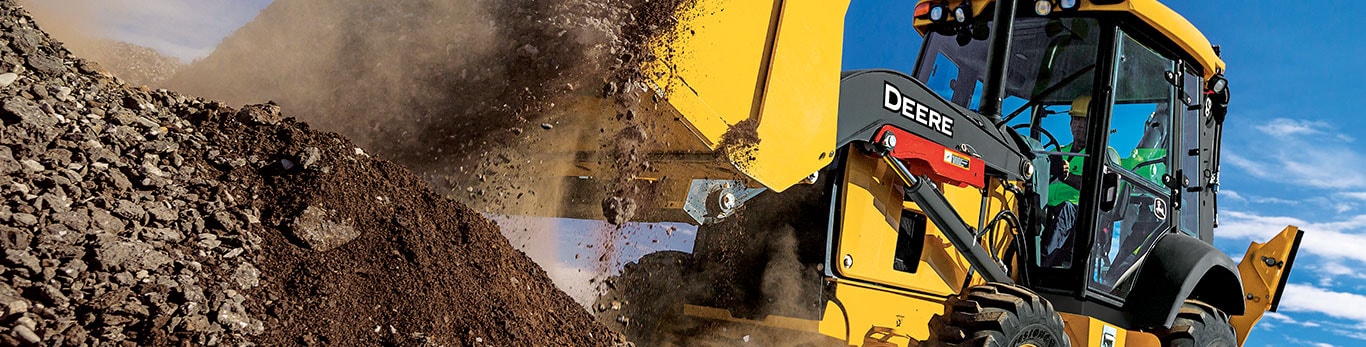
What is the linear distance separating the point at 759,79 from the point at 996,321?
4.54 ft

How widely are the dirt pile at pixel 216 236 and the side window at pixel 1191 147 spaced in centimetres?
360

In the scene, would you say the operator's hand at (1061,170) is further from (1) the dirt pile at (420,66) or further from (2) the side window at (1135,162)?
(1) the dirt pile at (420,66)

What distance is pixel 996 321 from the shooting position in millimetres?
3916

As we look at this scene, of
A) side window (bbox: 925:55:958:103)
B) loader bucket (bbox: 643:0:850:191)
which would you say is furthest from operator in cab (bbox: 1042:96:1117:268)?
loader bucket (bbox: 643:0:850:191)

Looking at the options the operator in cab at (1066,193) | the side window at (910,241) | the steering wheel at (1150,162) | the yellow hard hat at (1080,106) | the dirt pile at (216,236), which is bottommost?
the dirt pile at (216,236)

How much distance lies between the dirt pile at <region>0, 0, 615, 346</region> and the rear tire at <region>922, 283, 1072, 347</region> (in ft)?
4.54

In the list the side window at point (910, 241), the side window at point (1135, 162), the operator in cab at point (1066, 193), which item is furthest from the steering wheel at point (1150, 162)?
the side window at point (910, 241)

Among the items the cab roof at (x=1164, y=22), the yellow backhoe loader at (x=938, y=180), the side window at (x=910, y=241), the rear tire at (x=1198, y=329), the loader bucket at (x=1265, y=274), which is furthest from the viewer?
the loader bucket at (x=1265, y=274)

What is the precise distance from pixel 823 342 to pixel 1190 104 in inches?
113

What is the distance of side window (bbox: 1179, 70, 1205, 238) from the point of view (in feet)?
18.0

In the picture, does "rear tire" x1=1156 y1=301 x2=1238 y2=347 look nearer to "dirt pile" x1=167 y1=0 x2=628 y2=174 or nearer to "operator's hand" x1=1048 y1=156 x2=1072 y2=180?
"operator's hand" x1=1048 y1=156 x2=1072 y2=180

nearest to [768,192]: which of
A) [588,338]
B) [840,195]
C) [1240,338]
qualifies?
[840,195]

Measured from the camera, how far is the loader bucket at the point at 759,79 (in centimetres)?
336

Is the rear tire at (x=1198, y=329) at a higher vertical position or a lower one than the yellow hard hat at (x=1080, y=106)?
lower
